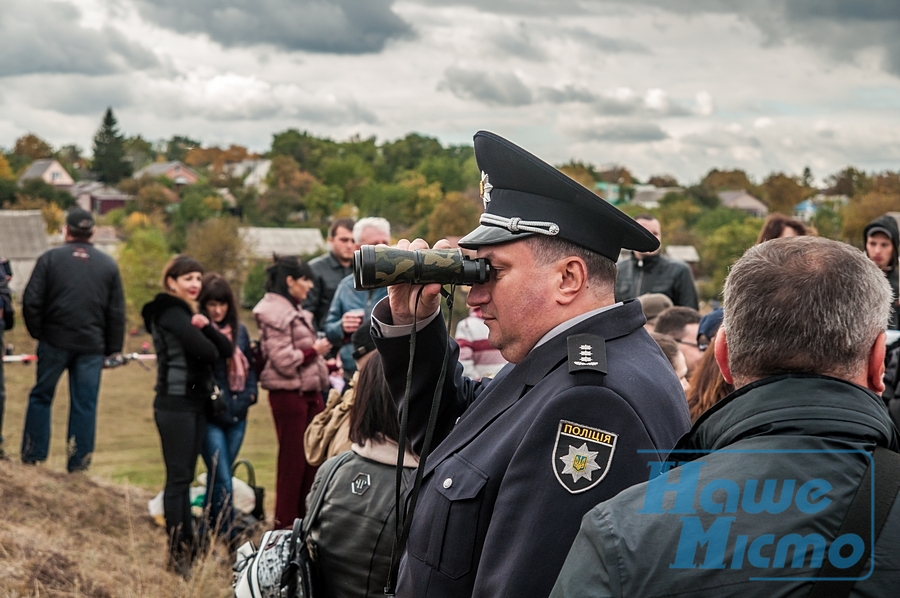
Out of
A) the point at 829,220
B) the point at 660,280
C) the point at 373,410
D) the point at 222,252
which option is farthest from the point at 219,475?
the point at 829,220

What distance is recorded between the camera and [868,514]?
1235 mm

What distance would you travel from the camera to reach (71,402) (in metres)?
6.68

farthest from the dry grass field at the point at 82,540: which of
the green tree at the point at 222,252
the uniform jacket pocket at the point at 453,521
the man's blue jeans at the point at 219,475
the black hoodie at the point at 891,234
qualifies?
the green tree at the point at 222,252

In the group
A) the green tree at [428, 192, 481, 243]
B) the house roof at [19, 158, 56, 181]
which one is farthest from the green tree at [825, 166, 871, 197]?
the house roof at [19, 158, 56, 181]

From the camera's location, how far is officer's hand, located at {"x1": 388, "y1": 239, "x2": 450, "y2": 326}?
7.51 ft

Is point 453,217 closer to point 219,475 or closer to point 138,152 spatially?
point 219,475

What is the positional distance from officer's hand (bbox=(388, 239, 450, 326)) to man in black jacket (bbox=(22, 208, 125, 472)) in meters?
4.83

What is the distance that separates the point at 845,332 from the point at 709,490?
0.34 metres

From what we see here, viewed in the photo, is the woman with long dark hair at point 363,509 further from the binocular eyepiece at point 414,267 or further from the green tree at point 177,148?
the green tree at point 177,148

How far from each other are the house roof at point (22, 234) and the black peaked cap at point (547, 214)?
5285 cm

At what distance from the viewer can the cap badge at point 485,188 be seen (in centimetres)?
222

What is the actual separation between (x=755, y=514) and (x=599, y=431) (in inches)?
20.3

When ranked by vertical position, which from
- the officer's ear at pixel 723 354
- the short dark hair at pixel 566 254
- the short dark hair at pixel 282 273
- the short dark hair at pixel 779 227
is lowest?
the short dark hair at pixel 282 273

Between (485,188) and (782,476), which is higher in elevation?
(485,188)
